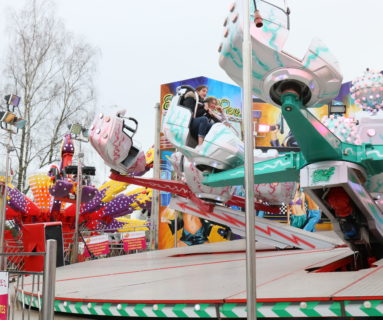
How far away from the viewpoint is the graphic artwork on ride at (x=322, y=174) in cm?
437

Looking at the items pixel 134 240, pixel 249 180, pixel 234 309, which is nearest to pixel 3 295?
pixel 234 309

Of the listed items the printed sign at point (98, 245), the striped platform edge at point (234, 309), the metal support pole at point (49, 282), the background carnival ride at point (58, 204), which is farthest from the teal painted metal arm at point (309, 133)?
the background carnival ride at point (58, 204)

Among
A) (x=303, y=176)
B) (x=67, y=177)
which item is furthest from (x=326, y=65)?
(x=67, y=177)

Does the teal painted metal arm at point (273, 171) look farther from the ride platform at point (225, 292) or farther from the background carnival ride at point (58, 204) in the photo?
the background carnival ride at point (58, 204)

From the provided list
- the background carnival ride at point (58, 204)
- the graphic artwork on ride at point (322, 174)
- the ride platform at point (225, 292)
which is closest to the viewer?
the ride platform at point (225, 292)

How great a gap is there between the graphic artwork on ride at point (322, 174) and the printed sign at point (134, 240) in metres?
8.53

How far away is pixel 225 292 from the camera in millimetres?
3787

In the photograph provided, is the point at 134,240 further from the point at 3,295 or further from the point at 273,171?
the point at 3,295

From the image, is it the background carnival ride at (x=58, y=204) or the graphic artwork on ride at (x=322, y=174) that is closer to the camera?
the graphic artwork on ride at (x=322, y=174)

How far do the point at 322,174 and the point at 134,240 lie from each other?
28.6 ft

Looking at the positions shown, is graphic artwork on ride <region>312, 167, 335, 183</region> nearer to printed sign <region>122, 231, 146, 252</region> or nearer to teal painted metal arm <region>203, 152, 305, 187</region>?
teal painted metal arm <region>203, 152, 305, 187</region>

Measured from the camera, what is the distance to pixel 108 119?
7.41 meters

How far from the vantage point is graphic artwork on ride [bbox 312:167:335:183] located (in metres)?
4.37

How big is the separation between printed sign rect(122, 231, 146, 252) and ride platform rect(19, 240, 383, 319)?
639 cm
